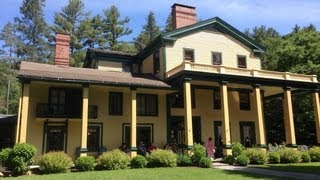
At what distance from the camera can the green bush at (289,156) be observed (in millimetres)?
22234

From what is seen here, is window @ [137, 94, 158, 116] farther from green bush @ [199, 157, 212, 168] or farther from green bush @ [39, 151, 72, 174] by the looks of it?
green bush @ [39, 151, 72, 174]

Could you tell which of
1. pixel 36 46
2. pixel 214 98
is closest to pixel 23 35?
pixel 36 46

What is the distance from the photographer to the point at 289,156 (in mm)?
22250

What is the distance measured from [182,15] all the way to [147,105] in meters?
8.87

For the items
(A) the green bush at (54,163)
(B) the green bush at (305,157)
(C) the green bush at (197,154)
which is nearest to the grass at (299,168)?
(B) the green bush at (305,157)

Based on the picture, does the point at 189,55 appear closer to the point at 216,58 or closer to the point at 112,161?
the point at 216,58

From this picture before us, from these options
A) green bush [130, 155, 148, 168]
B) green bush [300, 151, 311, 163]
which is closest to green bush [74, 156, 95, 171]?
green bush [130, 155, 148, 168]

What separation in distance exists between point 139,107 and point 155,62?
415cm

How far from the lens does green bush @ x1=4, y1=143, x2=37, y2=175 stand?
55.5ft

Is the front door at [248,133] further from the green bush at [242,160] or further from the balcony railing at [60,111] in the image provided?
the balcony railing at [60,111]

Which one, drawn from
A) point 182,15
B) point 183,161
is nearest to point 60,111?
point 183,161

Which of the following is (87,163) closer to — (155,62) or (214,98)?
(155,62)

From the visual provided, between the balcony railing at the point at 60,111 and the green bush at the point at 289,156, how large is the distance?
1280 centimetres

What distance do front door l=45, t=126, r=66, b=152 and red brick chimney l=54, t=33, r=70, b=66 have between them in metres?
6.57
